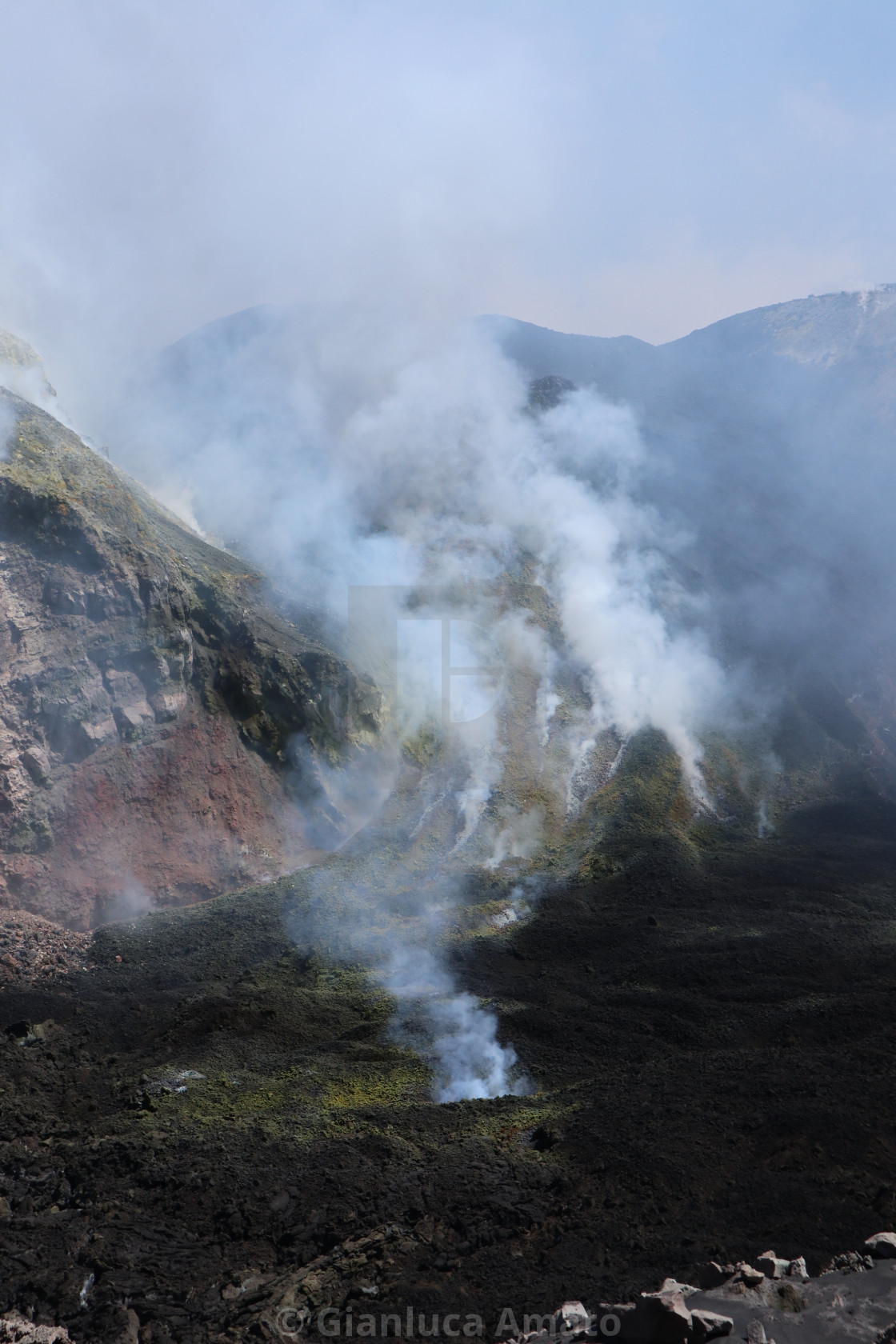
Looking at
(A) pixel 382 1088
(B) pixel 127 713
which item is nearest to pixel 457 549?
(B) pixel 127 713

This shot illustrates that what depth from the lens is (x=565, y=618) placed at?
59.0m

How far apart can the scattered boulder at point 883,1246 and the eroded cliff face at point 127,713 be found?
28397 millimetres

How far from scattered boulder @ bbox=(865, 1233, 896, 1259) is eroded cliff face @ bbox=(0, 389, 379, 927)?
2840 centimetres

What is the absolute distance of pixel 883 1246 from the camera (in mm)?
12820

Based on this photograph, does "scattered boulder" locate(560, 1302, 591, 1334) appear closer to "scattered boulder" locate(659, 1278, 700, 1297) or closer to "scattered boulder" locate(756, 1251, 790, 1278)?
"scattered boulder" locate(659, 1278, 700, 1297)

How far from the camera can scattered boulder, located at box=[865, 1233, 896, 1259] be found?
12727mm

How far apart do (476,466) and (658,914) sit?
159ft

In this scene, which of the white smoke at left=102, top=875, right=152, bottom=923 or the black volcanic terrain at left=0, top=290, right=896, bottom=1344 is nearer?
the black volcanic terrain at left=0, top=290, right=896, bottom=1344

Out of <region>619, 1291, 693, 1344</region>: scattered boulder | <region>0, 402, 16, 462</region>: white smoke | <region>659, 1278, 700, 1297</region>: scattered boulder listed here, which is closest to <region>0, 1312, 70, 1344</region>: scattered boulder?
<region>619, 1291, 693, 1344</region>: scattered boulder

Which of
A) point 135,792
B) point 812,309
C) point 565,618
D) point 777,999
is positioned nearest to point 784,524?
point 565,618

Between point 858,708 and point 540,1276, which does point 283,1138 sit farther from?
point 858,708

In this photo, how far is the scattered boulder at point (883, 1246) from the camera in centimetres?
1273

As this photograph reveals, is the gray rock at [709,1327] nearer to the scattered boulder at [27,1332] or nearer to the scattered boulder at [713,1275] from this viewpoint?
the scattered boulder at [713,1275]

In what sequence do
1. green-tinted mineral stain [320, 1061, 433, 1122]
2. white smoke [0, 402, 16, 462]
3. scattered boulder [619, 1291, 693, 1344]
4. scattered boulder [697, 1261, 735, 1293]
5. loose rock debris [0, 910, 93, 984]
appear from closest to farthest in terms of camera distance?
1. scattered boulder [619, 1291, 693, 1344]
2. scattered boulder [697, 1261, 735, 1293]
3. green-tinted mineral stain [320, 1061, 433, 1122]
4. loose rock debris [0, 910, 93, 984]
5. white smoke [0, 402, 16, 462]
